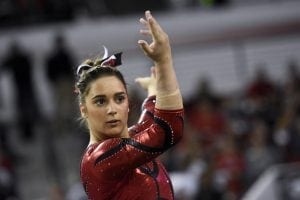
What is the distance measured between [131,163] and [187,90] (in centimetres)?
1079

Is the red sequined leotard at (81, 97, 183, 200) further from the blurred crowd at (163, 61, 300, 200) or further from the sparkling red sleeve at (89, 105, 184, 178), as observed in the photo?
the blurred crowd at (163, 61, 300, 200)

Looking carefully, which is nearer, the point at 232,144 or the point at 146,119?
the point at 146,119

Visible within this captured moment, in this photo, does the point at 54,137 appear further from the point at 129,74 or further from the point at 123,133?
the point at 123,133

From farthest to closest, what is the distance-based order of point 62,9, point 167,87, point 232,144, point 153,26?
point 62,9, point 232,144, point 167,87, point 153,26

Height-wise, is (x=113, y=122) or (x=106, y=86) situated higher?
(x=106, y=86)

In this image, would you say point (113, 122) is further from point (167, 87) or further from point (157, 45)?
point (157, 45)

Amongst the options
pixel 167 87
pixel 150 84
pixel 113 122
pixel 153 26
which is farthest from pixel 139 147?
pixel 150 84

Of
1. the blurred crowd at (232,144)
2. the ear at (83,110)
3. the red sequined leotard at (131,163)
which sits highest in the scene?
the ear at (83,110)

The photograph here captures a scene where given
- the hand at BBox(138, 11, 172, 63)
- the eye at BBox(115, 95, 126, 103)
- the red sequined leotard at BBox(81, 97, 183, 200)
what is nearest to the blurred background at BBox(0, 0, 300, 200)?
the red sequined leotard at BBox(81, 97, 183, 200)

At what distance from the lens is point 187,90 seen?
48.2 feet

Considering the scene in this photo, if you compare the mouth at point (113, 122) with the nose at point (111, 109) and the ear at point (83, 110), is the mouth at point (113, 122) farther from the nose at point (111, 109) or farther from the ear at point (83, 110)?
the ear at point (83, 110)

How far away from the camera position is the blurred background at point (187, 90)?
983 centimetres

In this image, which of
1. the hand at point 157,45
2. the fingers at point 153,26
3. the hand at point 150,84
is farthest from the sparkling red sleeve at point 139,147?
the hand at point 150,84

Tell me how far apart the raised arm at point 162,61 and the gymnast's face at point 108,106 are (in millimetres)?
191
